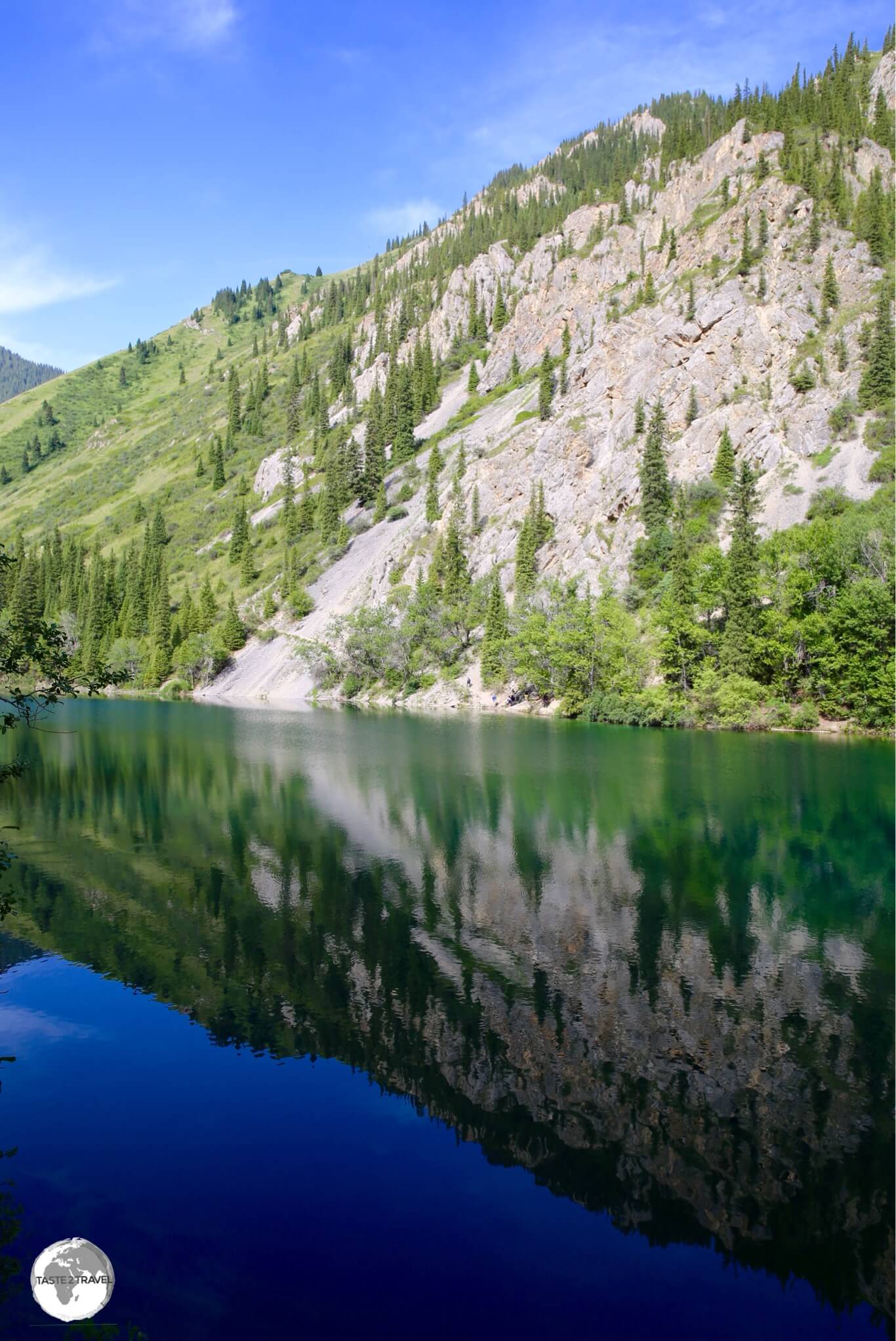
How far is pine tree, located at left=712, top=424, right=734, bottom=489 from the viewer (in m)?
106

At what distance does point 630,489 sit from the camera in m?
112

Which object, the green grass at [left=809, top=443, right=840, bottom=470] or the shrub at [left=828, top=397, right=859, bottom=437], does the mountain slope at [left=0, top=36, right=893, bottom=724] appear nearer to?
the shrub at [left=828, top=397, right=859, bottom=437]

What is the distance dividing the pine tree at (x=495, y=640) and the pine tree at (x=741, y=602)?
30906 mm

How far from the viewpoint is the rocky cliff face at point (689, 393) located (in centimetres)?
10612

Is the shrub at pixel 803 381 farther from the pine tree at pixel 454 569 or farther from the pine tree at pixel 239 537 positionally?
the pine tree at pixel 239 537

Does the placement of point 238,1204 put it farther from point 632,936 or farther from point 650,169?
point 650,169

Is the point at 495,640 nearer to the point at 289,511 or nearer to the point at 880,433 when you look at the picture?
the point at 880,433

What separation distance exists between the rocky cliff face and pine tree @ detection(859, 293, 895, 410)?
234 centimetres

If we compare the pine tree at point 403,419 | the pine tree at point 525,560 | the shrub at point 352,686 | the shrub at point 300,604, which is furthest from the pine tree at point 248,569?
the pine tree at point 525,560

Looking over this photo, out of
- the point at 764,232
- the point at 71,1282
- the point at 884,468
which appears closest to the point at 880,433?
the point at 884,468

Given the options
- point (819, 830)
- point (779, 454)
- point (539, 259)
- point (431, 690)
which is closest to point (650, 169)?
point (539, 259)

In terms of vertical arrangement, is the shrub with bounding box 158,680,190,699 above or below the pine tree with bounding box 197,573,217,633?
below

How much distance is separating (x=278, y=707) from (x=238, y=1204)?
312ft

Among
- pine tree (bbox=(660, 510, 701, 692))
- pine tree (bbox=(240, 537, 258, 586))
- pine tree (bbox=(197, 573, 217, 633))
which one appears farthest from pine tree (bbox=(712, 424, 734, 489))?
pine tree (bbox=(197, 573, 217, 633))
